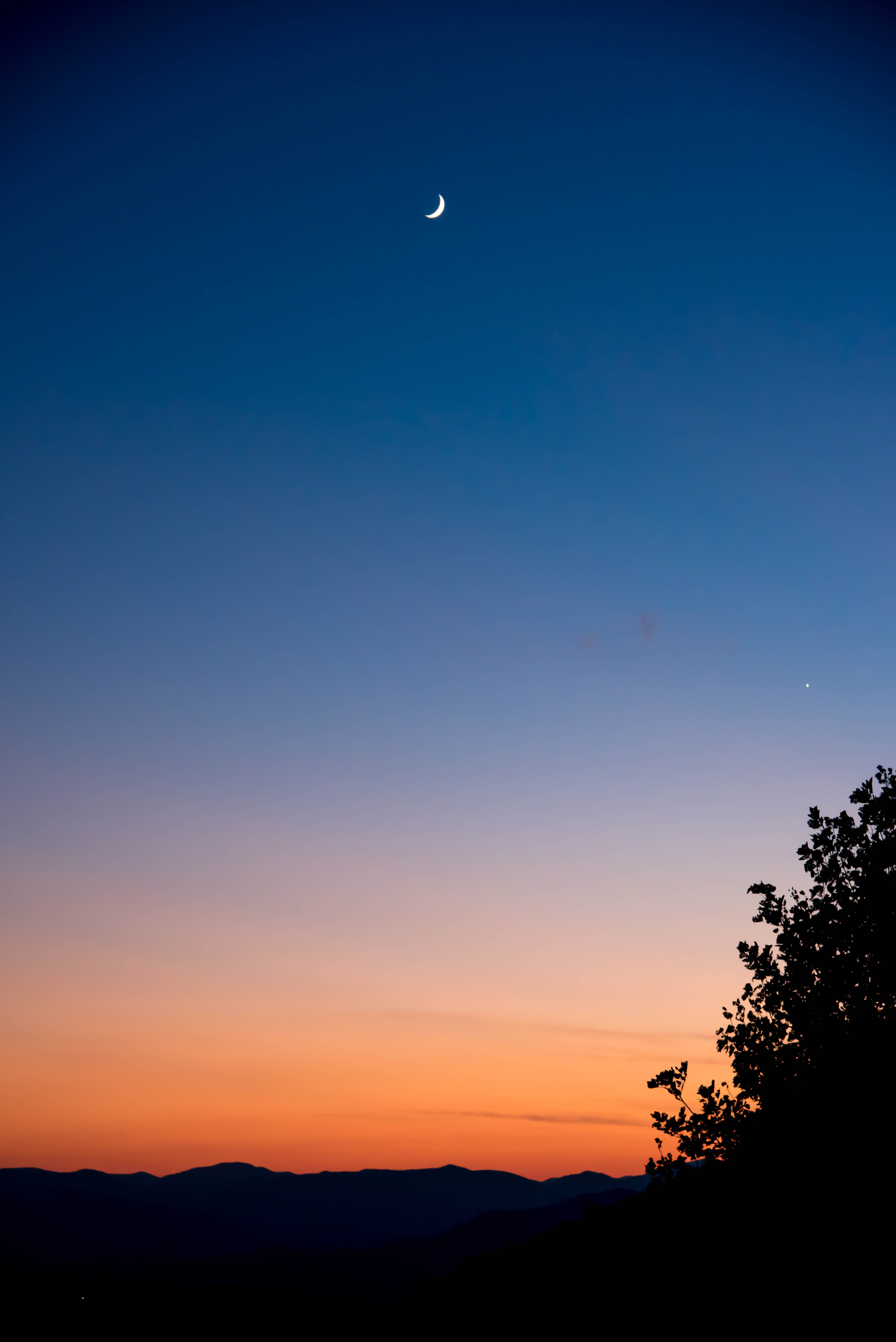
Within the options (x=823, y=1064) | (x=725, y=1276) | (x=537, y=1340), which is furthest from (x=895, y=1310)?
(x=537, y=1340)

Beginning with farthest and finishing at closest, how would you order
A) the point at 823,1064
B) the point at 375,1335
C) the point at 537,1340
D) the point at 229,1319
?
the point at 229,1319
the point at 375,1335
the point at 823,1064
the point at 537,1340

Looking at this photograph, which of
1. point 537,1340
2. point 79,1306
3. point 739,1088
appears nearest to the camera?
point 537,1340

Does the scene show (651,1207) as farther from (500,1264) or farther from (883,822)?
(883,822)

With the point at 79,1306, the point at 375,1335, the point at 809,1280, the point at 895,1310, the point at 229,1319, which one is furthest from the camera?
the point at 79,1306

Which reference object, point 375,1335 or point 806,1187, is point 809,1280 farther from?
point 375,1335

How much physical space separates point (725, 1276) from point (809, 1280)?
216 cm

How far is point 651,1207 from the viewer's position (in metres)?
24.4

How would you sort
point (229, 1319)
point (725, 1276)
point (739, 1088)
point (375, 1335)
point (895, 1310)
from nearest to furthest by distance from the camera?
point (895, 1310)
point (725, 1276)
point (739, 1088)
point (375, 1335)
point (229, 1319)

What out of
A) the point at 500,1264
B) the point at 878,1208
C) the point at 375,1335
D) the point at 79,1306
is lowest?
the point at 79,1306

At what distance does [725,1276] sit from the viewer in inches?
704

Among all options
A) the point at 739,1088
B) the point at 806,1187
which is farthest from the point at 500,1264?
the point at 806,1187

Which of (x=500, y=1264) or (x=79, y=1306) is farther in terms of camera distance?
(x=79, y=1306)

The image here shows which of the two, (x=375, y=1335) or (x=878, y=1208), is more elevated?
(x=878, y=1208)

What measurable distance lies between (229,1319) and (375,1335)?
78.4 metres
